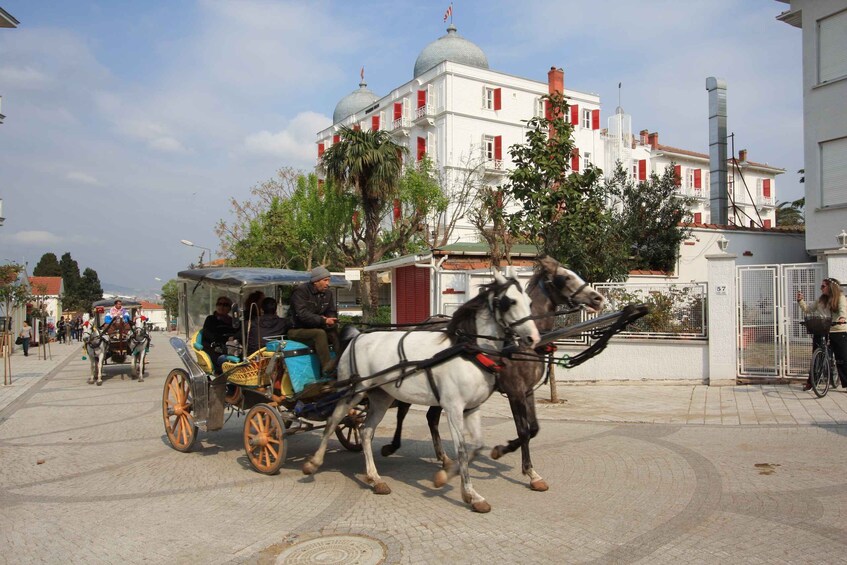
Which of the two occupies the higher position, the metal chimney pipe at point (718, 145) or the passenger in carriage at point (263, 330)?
the metal chimney pipe at point (718, 145)

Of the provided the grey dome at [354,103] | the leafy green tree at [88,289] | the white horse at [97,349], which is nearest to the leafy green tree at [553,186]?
the white horse at [97,349]

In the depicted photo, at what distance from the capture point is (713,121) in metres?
26.6

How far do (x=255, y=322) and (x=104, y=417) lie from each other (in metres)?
5.30

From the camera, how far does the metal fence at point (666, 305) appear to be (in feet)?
44.6

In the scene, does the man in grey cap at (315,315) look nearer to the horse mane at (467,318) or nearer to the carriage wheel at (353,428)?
the carriage wheel at (353,428)

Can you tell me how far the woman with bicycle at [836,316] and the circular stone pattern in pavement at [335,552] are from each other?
949 cm

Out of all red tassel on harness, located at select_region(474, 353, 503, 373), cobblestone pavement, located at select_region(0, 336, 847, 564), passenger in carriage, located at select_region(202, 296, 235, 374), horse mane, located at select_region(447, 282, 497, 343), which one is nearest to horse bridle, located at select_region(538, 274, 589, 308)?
horse mane, located at select_region(447, 282, 497, 343)

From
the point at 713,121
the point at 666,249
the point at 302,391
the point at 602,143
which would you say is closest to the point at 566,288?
the point at 302,391

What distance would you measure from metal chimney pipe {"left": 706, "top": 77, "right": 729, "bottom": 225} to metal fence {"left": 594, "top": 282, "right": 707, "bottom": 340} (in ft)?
48.2

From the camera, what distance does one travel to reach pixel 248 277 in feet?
27.4

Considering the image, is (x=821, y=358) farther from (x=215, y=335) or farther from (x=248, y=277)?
(x=215, y=335)

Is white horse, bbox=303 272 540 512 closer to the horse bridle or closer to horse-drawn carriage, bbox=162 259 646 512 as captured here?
horse-drawn carriage, bbox=162 259 646 512

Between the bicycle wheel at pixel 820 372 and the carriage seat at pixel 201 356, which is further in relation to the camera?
the bicycle wheel at pixel 820 372

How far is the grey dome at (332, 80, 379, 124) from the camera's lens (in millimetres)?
61375
